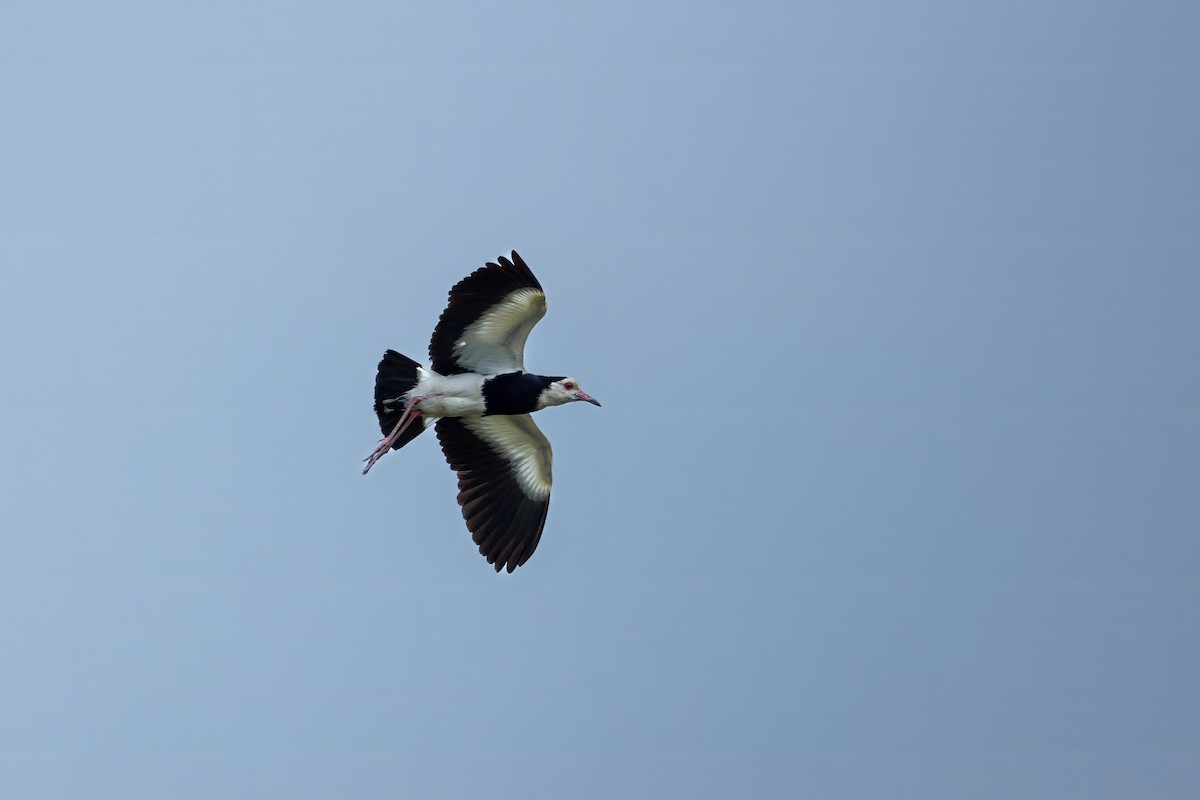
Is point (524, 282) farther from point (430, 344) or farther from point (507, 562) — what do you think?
Result: point (507, 562)

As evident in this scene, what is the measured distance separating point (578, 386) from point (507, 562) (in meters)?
1.77

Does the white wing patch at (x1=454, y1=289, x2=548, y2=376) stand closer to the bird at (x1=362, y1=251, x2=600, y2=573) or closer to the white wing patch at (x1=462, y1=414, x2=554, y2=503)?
the bird at (x1=362, y1=251, x2=600, y2=573)

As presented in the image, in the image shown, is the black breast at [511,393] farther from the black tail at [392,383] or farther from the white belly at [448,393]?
the black tail at [392,383]

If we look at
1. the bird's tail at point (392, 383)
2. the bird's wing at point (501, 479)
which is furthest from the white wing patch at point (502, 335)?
the bird's wing at point (501, 479)

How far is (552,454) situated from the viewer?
57.5ft

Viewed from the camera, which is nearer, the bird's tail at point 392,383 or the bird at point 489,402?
the bird at point 489,402

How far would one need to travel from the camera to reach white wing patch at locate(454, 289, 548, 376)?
1636 cm

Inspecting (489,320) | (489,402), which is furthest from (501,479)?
(489,320)

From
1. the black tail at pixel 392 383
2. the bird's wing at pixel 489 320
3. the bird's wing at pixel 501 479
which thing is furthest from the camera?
the bird's wing at pixel 501 479

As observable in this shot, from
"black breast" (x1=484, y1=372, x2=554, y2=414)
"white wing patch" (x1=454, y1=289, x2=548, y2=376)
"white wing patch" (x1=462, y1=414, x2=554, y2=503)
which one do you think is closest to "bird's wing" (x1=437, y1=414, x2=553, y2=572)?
"white wing patch" (x1=462, y1=414, x2=554, y2=503)

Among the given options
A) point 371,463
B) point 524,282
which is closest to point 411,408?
point 371,463

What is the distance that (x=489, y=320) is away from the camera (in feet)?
54.3

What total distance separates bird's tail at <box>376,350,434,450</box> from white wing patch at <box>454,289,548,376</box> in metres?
0.47

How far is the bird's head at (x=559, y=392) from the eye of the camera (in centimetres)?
1706
